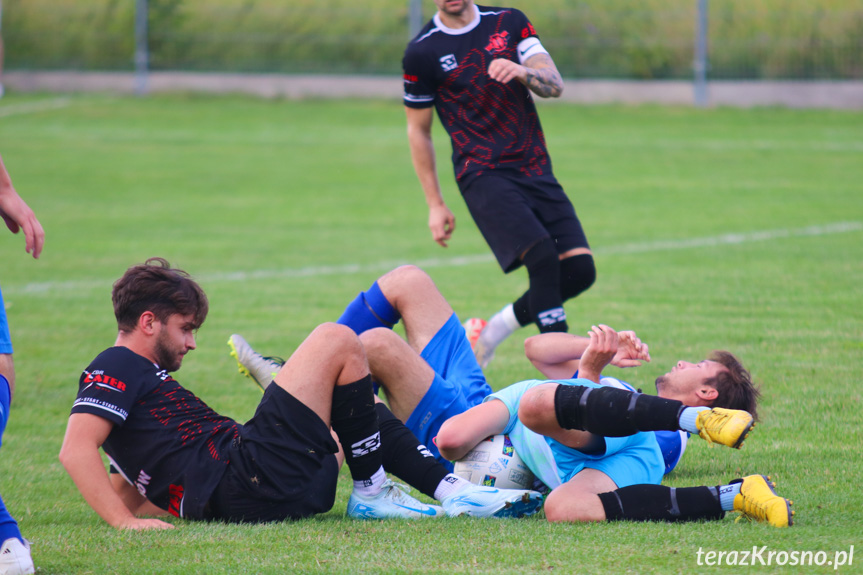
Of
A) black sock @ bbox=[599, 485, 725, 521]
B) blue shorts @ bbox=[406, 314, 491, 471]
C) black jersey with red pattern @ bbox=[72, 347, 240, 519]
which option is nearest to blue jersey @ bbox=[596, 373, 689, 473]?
black sock @ bbox=[599, 485, 725, 521]

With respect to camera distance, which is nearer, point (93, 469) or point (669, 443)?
point (93, 469)

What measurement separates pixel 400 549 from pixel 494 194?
2.65m

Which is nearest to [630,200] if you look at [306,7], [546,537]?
[546,537]

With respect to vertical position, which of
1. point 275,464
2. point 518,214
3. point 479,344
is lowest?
point 479,344

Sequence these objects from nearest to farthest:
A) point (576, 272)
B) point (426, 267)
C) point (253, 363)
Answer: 1. point (253, 363)
2. point (576, 272)
3. point (426, 267)

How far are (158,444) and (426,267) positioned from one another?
6590 millimetres

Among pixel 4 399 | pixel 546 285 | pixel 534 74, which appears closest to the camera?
pixel 4 399

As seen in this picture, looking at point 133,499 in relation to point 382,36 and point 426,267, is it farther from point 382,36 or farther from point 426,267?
point 382,36

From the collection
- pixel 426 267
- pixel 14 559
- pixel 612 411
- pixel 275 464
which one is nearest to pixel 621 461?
pixel 612 411

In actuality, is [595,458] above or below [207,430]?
below

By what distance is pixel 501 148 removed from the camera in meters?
5.65

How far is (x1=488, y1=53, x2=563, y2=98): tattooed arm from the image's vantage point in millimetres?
5117

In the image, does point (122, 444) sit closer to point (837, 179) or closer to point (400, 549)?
point (400, 549)

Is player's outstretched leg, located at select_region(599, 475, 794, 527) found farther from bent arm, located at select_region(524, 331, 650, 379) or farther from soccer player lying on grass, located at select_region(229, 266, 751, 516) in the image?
bent arm, located at select_region(524, 331, 650, 379)
